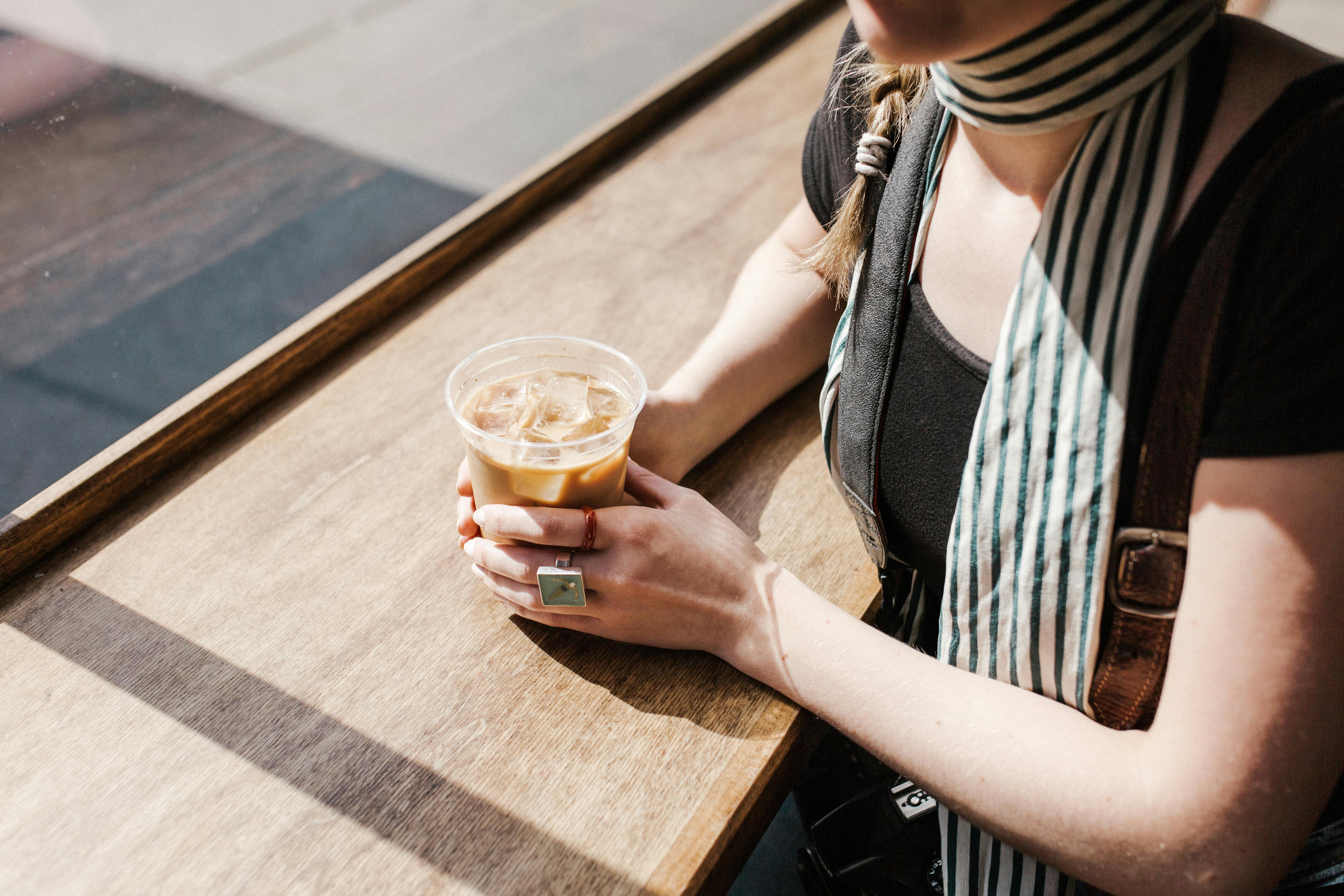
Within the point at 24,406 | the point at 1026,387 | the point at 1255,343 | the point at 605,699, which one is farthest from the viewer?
the point at 24,406

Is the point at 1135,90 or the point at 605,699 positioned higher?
the point at 1135,90

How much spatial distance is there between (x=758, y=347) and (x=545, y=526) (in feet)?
1.55

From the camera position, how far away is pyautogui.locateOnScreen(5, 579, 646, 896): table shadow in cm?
76

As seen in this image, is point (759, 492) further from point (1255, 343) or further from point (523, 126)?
point (523, 126)

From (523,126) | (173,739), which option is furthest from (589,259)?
(523,126)

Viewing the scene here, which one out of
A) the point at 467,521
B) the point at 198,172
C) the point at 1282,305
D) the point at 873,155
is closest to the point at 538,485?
the point at 467,521

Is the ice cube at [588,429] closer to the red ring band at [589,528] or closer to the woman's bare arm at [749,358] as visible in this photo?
the red ring band at [589,528]

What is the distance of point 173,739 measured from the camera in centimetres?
84

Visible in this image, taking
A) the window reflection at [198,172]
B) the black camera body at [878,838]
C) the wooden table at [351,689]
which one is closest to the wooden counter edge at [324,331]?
the wooden table at [351,689]

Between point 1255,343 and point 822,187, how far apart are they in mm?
626

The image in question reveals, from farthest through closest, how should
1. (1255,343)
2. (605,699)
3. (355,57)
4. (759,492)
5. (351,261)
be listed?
(355,57) → (351,261) → (759,492) → (605,699) → (1255,343)

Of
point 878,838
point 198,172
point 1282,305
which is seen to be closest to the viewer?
point 1282,305

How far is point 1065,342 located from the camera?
2.53ft

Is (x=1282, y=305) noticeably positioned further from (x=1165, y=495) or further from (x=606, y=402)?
(x=606, y=402)
